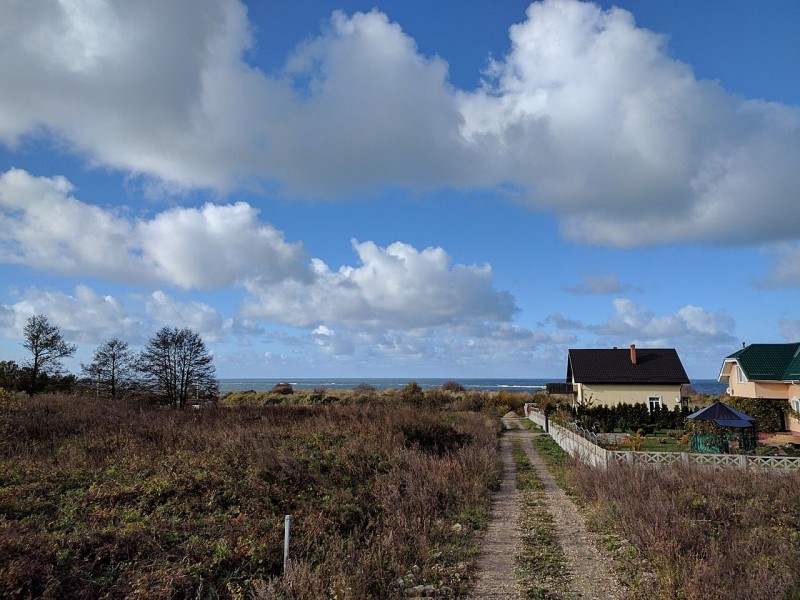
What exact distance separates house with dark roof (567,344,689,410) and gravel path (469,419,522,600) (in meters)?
28.1

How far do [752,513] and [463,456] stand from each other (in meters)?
6.94

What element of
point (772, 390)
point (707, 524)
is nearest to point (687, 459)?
point (707, 524)

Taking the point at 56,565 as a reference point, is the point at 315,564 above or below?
below

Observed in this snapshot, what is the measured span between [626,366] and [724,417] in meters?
21.0

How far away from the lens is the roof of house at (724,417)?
19.0 meters

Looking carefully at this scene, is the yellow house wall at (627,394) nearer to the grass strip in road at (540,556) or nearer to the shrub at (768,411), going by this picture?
the shrub at (768,411)

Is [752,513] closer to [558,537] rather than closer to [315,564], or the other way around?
[558,537]

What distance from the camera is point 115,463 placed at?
11609 mm

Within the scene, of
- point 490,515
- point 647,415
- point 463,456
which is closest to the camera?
point 490,515

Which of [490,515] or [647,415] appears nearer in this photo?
[490,515]

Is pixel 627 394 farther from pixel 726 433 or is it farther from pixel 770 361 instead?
pixel 726 433

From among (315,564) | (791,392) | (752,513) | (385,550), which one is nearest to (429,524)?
(385,550)

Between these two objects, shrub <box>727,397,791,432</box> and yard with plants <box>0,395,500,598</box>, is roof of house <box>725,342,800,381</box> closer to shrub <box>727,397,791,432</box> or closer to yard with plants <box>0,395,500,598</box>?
shrub <box>727,397,791,432</box>

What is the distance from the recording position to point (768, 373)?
27859 mm
